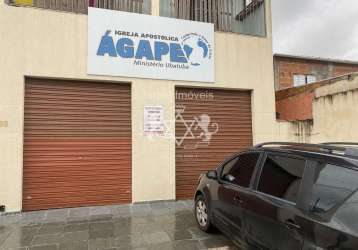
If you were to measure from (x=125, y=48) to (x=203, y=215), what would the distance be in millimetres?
4472

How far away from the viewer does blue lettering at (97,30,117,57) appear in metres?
7.48

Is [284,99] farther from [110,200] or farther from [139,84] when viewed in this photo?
[110,200]

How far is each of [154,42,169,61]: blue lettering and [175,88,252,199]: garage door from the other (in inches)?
41.2

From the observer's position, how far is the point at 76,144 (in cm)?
738

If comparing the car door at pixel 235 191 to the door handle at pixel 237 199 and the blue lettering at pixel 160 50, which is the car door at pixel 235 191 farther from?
the blue lettering at pixel 160 50

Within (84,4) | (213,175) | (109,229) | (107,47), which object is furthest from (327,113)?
(84,4)

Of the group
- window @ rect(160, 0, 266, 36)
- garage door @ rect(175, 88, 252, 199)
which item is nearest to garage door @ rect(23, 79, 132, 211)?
garage door @ rect(175, 88, 252, 199)

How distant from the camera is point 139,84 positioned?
7762 millimetres

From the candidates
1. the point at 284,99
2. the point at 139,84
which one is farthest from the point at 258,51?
the point at 139,84

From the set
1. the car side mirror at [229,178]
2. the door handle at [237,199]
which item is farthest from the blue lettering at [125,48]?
the door handle at [237,199]

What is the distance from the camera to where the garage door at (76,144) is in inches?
279

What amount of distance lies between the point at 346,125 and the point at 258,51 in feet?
10.1

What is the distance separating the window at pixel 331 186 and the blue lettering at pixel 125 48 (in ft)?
18.9

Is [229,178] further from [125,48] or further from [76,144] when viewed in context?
[125,48]
